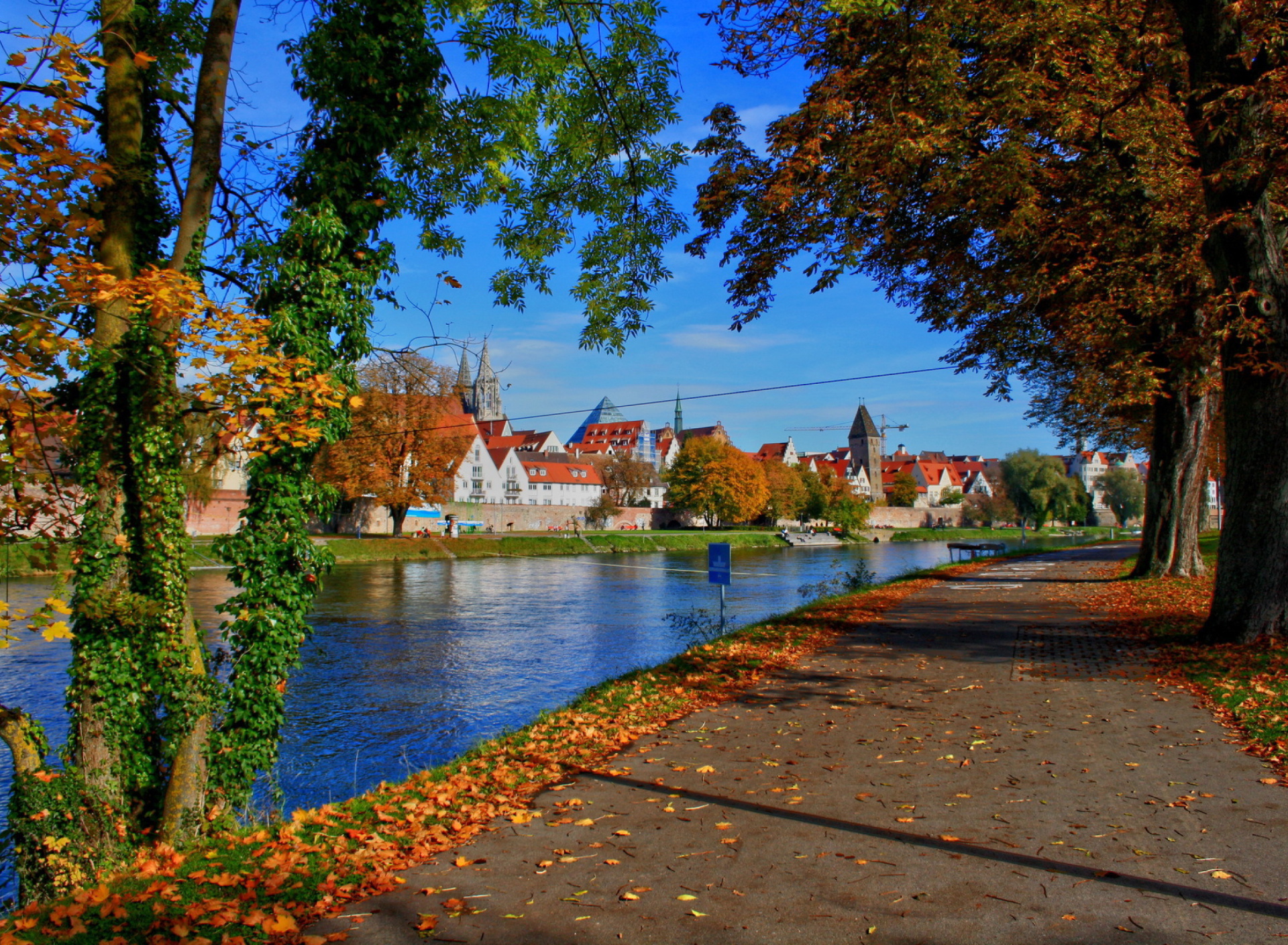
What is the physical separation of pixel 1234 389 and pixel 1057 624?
16.3 ft

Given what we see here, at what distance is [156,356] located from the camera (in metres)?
6.70

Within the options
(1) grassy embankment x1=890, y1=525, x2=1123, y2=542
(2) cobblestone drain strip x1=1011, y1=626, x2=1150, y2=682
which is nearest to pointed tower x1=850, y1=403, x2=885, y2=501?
(1) grassy embankment x1=890, y1=525, x2=1123, y2=542

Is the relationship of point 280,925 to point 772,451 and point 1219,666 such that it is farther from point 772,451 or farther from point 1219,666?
point 772,451

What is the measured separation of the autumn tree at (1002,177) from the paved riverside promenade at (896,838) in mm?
6284

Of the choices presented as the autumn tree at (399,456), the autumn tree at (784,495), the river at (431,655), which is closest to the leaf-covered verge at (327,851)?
the river at (431,655)

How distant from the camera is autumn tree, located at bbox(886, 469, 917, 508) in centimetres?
12331

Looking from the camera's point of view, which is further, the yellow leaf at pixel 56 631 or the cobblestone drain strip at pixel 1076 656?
the cobblestone drain strip at pixel 1076 656

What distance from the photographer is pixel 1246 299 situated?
33.5 feet

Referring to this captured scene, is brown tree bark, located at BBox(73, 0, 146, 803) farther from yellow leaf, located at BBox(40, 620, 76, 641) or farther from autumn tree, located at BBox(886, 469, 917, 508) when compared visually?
autumn tree, located at BBox(886, 469, 917, 508)

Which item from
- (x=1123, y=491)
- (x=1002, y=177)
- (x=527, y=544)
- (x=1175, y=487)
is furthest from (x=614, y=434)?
(x=1002, y=177)

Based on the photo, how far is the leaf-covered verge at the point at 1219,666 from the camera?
22.4 ft

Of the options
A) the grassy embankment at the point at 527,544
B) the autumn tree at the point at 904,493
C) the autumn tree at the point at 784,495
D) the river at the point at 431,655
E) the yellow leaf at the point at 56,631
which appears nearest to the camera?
the yellow leaf at the point at 56,631

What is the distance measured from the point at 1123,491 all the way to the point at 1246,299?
319 feet

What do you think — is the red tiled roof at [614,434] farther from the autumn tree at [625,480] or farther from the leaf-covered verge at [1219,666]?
the leaf-covered verge at [1219,666]
